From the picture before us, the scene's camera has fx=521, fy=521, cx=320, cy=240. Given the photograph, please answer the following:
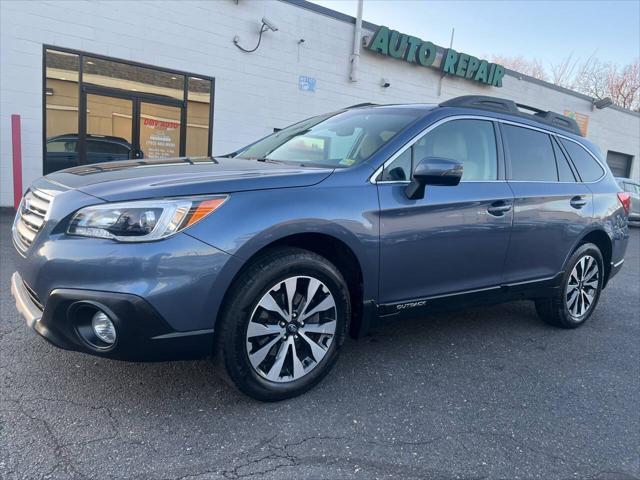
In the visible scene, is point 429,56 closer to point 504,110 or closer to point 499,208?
point 504,110

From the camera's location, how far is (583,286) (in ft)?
15.0

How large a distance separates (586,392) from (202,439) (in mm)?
2395

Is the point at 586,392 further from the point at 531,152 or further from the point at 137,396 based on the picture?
the point at 137,396

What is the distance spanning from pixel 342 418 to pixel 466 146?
2.04 metres

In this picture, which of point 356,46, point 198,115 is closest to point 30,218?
point 198,115

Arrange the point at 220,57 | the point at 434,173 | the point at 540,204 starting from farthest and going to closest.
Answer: the point at 220,57, the point at 540,204, the point at 434,173

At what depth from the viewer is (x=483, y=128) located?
3.75 meters

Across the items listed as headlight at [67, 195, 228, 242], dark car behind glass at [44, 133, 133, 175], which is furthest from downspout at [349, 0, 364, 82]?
headlight at [67, 195, 228, 242]

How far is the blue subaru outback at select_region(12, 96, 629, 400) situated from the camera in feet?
7.63

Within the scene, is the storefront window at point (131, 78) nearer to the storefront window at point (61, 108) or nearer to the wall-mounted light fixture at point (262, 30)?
the storefront window at point (61, 108)

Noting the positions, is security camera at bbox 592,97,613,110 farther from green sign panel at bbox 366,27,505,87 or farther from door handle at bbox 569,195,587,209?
door handle at bbox 569,195,587,209

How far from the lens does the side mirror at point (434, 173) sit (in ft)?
9.67

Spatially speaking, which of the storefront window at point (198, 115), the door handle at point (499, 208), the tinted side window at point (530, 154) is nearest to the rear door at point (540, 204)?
the tinted side window at point (530, 154)

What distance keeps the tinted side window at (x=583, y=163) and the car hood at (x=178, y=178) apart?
268 cm
